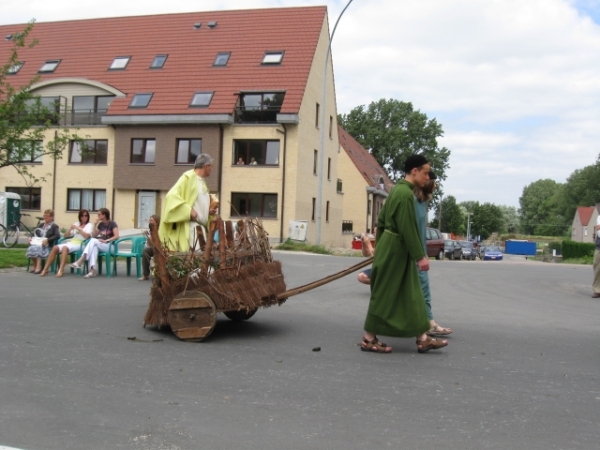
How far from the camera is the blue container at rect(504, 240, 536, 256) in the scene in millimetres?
80500

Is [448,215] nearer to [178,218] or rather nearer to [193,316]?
[178,218]

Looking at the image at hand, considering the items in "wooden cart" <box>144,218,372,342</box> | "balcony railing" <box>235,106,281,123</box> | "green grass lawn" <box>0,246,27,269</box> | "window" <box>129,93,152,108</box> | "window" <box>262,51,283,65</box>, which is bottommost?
"green grass lawn" <box>0,246,27,269</box>

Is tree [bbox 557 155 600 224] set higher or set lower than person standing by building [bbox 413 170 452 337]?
higher

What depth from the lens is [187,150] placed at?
37.0 meters

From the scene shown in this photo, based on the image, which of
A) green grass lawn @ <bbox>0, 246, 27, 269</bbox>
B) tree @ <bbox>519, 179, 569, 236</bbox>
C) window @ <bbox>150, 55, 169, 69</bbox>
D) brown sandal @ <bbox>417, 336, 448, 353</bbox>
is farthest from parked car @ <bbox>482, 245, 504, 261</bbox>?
tree @ <bbox>519, 179, 569, 236</bbox>

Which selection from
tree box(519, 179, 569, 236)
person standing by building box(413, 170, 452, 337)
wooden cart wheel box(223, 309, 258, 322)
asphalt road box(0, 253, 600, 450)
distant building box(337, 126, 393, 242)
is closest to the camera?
asphalt road box(0, 253, 600, 450)

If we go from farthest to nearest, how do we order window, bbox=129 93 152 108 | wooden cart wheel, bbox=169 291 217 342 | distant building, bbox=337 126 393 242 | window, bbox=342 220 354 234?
distant building, bbox=337 126 393 242 < window, bbox=342 220 354 234 < window, bbox=129 93 152 108 < wooden cart wheel, bbox=169 291 217 342

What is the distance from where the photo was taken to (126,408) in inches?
187

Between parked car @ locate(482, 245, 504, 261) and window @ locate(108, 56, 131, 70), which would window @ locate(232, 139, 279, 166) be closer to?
window @ locate(108, 56, 131, 70)

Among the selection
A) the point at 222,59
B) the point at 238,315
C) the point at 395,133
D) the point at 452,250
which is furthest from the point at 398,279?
the point at 395,133

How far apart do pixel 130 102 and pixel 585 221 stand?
97.6 m

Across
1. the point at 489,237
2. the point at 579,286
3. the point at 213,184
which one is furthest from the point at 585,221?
the point at 579,286

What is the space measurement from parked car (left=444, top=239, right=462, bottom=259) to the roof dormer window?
15.2 metres

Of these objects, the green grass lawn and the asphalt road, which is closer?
the asphalt road
